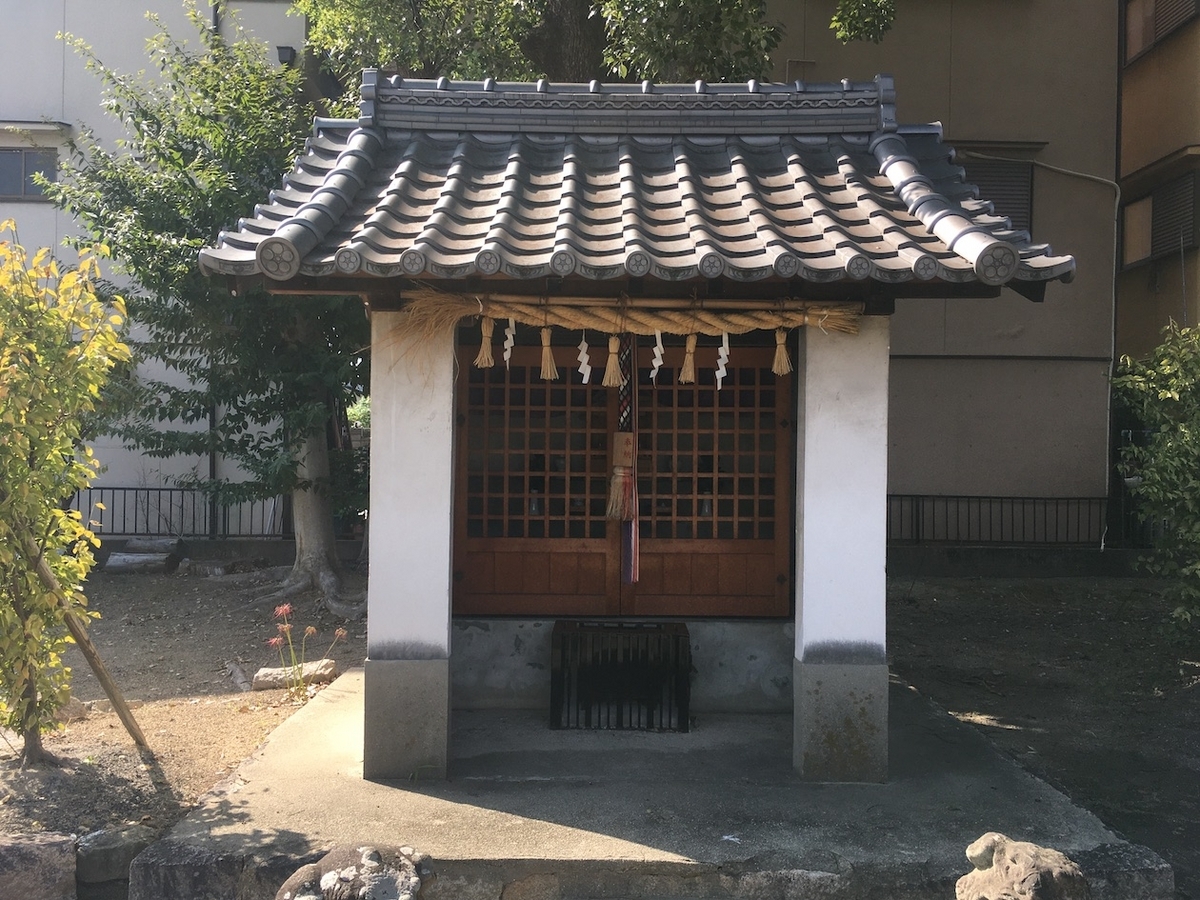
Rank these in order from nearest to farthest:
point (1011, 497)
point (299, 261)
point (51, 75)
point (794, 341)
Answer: point (299, 261), point (794, 341), point (1011, 497), point (51, 75)

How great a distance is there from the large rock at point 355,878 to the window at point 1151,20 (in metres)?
15.5

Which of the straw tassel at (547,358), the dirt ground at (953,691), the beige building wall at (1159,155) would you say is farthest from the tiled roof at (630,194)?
the beige building wall at (1159,155)

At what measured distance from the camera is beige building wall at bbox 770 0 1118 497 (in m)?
14.7

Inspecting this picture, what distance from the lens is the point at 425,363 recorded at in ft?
19.6

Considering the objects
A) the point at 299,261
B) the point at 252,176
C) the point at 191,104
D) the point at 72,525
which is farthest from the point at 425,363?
the point at 191,104

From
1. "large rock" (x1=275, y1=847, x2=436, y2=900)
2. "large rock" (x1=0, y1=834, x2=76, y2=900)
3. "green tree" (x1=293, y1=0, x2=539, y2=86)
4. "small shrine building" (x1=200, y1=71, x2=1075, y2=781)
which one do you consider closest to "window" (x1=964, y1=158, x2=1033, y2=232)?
"green tree" (x1=293, y1=0, x2=539, y2=86)

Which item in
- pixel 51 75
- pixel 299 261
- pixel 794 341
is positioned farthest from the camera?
pixel 51 75

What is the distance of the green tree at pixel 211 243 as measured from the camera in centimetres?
1073

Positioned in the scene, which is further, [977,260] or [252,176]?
[252,176]

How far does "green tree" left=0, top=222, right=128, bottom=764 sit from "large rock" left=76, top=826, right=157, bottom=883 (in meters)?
1.10

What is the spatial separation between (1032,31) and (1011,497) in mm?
6711

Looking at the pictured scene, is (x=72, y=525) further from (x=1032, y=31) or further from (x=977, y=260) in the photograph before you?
(x=1032, y=31)

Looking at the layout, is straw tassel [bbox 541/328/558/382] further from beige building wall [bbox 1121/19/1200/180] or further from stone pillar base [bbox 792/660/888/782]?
beige building wall [bbox 1121/19/1200/180]

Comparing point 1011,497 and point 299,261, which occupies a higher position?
point 299,261
